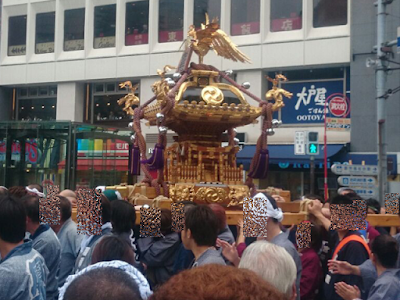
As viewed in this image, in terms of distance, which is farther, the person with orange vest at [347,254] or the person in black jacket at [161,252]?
the person in black jacket at [161,252]

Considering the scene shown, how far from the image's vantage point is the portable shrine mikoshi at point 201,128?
6475 millimetres

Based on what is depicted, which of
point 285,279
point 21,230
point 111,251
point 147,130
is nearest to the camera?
point 285,279

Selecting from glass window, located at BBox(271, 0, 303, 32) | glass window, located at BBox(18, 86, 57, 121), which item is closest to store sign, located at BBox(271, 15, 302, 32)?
glass window, located at BBox(271, 0, 303, 32)

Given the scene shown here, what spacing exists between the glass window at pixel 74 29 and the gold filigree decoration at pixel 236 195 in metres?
15.0

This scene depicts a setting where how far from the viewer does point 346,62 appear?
16219 mm

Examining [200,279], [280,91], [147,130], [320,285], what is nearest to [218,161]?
[280,91]

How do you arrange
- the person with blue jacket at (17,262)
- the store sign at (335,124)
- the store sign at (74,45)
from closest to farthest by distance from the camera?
the person with blue jacket at (17,262) < the store sign at (335,124) < the store sign at (74,45)

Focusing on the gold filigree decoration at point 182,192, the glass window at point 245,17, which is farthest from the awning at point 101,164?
the glass window at point 245,17

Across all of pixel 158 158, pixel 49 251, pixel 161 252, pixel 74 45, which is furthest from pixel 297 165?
pixel 49 251

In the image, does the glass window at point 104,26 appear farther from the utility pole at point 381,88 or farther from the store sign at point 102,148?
the utility pole at point 381,88

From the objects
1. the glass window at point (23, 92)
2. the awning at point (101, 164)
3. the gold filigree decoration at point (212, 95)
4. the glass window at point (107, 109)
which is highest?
the glass window at point (23, 92)

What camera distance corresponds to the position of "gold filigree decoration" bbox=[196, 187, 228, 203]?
6.30 meters

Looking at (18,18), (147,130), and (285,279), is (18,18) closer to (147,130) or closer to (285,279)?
(147,130)

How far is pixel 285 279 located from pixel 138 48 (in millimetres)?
17351
